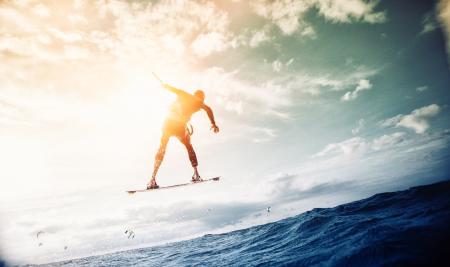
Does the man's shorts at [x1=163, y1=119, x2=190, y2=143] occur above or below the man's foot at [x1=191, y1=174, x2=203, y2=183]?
above

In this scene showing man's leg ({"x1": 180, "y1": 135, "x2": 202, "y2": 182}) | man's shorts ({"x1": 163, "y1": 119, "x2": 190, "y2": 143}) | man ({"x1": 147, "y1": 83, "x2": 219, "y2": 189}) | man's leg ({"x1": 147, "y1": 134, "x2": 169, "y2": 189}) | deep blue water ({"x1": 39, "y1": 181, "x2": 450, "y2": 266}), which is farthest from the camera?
man's leg ({"x1": 180, "y1": 135, "x2": 202, "y2": 182})

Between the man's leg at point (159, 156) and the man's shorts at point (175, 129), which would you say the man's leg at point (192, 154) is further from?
the man's leg at point (159, 156)

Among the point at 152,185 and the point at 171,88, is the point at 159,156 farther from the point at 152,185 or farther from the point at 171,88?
the point at 171,88

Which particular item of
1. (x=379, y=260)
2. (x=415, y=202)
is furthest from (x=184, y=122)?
(x=415, y=202)

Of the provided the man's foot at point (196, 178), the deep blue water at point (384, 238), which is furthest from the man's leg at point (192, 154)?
the deep blue water at point (384, 238)

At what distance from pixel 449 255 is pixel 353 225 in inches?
224

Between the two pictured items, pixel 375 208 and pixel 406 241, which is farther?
pixel 375 208

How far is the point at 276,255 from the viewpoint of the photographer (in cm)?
1162

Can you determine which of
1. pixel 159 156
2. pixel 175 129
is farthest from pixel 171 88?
pixel 159 156

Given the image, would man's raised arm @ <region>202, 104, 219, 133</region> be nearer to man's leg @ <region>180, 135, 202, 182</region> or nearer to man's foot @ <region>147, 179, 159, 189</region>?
man's leg @ <region>180, 135, 202, 182</region>

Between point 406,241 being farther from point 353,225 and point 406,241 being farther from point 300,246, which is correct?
point 300,246

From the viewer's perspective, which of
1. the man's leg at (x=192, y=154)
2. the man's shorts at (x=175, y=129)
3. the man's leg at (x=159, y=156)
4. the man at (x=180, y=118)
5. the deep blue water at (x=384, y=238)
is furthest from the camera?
the man's leg at (x=192, y=154)

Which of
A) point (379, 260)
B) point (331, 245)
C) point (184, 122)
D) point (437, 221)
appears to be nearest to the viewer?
point (379, 260)

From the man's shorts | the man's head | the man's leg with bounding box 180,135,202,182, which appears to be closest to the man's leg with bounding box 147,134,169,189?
the man's shorts
